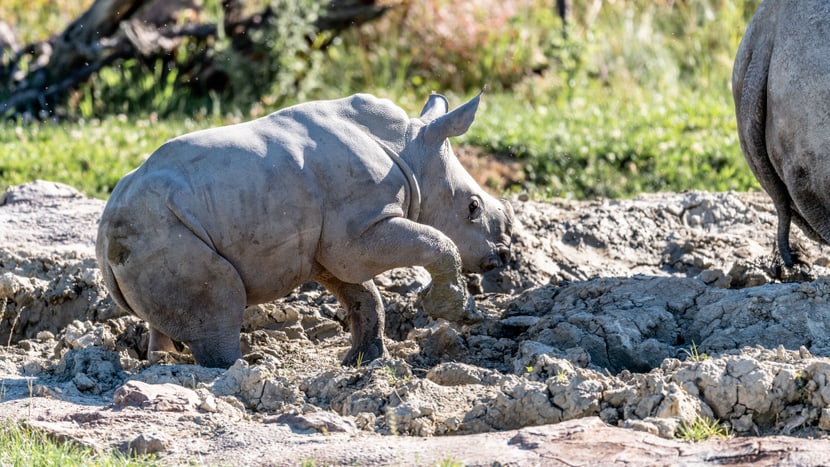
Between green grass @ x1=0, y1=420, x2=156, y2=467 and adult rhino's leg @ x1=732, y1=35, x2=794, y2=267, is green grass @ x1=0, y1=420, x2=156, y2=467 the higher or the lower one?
the lower one

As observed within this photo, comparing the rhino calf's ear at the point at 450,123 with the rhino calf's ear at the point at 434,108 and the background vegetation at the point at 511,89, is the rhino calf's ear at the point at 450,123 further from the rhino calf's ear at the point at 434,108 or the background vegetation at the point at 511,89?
the background vegetation at the point at 511,89

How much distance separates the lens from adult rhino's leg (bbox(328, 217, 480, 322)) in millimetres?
5918

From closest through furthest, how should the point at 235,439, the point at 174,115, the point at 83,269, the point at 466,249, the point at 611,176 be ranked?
the point at 235,439, the point at 466,249, the point at 83,269, the point at 611,176, the point at 174,115

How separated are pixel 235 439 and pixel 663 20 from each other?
11.1 m

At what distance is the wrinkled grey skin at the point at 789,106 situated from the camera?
6.21 m

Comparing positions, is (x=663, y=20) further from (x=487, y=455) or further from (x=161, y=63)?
(x=487, y=455)

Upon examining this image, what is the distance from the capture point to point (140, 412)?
195 inches

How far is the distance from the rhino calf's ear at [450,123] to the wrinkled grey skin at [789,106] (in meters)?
1.44

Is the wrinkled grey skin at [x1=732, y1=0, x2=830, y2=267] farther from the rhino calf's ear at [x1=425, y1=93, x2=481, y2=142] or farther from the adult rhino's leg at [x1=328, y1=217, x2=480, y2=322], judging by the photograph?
the adult rhino's leg at [x1=328, y1=217, x2=480, y2=322]

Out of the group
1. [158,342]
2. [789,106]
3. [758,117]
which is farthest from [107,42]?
[789,106]

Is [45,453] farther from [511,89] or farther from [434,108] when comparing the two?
[511,89]

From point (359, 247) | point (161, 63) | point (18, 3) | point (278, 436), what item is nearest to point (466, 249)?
point (359, 247)

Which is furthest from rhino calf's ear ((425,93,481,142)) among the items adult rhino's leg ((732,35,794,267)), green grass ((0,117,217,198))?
green grass ((0,117,217,198))

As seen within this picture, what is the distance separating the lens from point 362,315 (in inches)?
251
